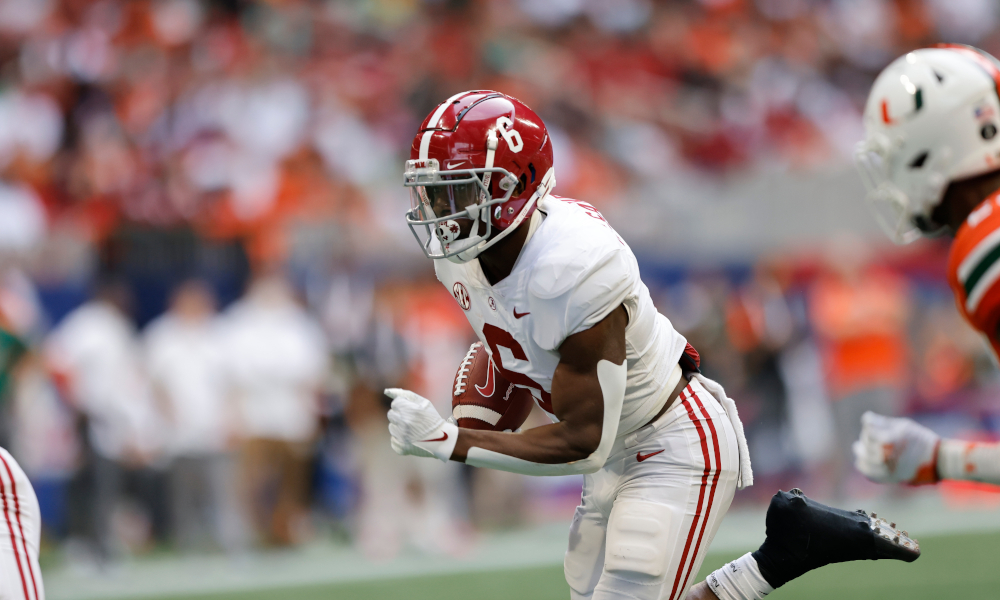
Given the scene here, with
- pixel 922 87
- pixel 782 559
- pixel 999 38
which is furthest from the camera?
pixel 999 38

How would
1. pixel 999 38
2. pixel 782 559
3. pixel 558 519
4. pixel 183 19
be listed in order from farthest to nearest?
pixel 999 38 → pixel 183 19 → pixel 558 519 → pixel 782 559

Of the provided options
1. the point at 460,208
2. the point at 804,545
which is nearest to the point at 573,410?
the point at 460,208

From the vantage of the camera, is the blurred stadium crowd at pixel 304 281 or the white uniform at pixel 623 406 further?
the blurred stadium crowd at pixel 304 281

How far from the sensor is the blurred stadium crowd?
813cm

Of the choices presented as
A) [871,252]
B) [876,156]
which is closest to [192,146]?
[871,252]

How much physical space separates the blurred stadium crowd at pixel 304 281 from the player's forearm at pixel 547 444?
5029 millimetres

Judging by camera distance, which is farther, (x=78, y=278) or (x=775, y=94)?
(x=775, y=94)

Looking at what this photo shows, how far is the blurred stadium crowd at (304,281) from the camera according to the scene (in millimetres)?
8133

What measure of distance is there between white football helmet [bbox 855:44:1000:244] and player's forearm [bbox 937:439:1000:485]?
560mm

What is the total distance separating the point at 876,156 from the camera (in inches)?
113

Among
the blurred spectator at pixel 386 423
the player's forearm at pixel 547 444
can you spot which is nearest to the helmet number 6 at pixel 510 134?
the player's forearm at pixel 547 444

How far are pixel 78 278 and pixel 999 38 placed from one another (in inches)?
437

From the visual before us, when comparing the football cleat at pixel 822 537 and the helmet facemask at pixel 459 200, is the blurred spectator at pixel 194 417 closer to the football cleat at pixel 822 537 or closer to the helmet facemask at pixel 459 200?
the helmet facemask at pixel 459 200

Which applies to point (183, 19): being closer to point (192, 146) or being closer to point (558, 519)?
point (192, 146)
